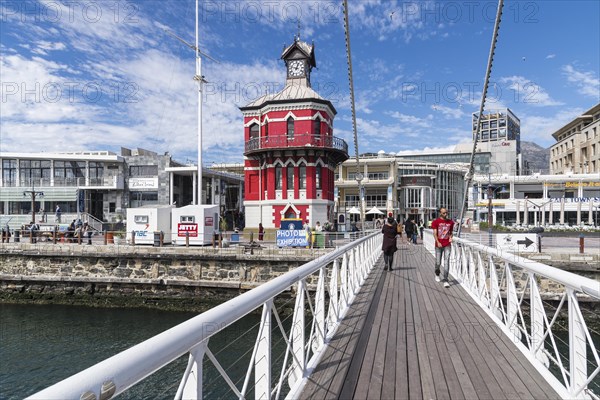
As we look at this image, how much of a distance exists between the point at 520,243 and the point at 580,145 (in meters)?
62.2

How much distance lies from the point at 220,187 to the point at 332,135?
20.3 m

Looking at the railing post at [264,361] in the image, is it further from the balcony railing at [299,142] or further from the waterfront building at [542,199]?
the waterfront building at [542,199]

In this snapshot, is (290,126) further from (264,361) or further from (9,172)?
(9,172)

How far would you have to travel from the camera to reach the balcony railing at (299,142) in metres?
28.6

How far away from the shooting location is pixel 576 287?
3.09 m

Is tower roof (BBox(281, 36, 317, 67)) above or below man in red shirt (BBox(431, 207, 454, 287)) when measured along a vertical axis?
above

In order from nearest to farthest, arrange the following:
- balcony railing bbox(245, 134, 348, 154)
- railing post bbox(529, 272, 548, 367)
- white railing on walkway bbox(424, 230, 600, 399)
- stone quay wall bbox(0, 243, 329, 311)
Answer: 1. white railing on walkway bbox(424, 230, 600, 399)
2. railing post bbox(529, 272, 548, 367)
3. stone quay wall bbox(0, 243, 329, 311)
4. balcony railing bbox(245, 134, 348, 154)

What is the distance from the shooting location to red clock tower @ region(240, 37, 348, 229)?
28.8 m

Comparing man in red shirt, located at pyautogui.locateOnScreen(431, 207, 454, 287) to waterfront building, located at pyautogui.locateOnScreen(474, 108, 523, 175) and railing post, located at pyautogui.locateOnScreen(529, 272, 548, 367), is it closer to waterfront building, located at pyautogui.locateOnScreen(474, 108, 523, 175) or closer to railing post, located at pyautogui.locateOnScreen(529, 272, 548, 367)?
railing post, located at pyautogui.locateOnScreen(529, 272, 548, 367)

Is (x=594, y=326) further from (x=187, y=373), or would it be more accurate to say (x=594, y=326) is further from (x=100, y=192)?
(x=100, y=192)

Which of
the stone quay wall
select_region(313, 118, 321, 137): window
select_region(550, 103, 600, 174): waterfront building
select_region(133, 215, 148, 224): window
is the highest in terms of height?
select_region(550, 103, 600, 174): waterfront building

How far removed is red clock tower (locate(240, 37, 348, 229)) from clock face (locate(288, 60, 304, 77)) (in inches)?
110

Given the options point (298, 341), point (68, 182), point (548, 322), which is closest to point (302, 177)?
point (548, 322)

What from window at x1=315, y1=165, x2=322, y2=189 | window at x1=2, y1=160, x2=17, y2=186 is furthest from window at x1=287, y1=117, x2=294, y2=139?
window at x1=2, y1=160, x2=17, y2=186
